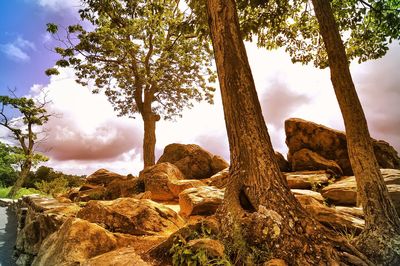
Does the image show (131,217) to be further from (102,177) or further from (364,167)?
(102,177)

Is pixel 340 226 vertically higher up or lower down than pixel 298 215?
lower down

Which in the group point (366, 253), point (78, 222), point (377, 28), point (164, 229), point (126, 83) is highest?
point (126, 83)

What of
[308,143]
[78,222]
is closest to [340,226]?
[78,222]

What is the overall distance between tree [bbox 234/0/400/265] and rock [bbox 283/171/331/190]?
389cm

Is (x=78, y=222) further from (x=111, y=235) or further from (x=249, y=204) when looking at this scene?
(x=249, y=204)

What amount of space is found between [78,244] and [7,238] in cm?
984

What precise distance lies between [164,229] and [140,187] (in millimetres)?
6449

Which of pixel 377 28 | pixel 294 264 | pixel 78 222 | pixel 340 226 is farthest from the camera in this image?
pixel 377 28

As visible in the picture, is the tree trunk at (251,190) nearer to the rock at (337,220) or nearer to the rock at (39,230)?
the rock at (337,220)

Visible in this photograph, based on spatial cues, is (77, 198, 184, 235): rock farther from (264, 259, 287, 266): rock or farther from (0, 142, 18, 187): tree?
(0, 142, 18, 187): tree

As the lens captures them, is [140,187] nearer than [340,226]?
No

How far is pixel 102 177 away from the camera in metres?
17.5

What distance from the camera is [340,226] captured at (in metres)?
5.62

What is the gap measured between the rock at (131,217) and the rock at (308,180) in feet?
15.6
